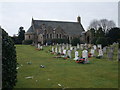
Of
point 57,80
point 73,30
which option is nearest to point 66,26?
point 73,30

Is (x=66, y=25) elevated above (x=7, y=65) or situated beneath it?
elevated above

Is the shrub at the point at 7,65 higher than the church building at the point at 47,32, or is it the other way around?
the church building at the point at 47,32

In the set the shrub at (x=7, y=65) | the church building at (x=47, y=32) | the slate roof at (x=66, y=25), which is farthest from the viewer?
the slate roof at (x=66, y=25)

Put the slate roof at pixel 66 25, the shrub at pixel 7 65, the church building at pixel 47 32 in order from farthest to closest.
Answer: the slate roof at pixel 66 25 < the church building at pixel 47 32 < the shrub at pixel 7 65

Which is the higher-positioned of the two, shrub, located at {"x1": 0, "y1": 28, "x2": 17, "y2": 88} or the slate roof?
the slate roof

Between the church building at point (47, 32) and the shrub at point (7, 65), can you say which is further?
the church building at point (47, 32)

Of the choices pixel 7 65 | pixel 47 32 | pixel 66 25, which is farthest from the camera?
pixel 66 25

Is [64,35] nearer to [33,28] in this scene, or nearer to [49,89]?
[33,28]

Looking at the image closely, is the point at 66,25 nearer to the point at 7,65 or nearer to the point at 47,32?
the point at 47,32

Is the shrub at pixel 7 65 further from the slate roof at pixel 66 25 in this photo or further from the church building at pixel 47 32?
the slate roof at pixel 66 25

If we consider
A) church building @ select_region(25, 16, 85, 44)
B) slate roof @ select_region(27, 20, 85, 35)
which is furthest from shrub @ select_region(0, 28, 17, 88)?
slate roof @ select_region(27, 20, 85, 35)

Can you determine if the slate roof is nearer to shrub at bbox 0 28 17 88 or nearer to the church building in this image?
the church building

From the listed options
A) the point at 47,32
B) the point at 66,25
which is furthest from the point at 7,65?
the point at 66,25

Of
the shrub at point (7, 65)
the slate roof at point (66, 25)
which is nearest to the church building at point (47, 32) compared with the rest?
the slate roof at point (66, 25)
